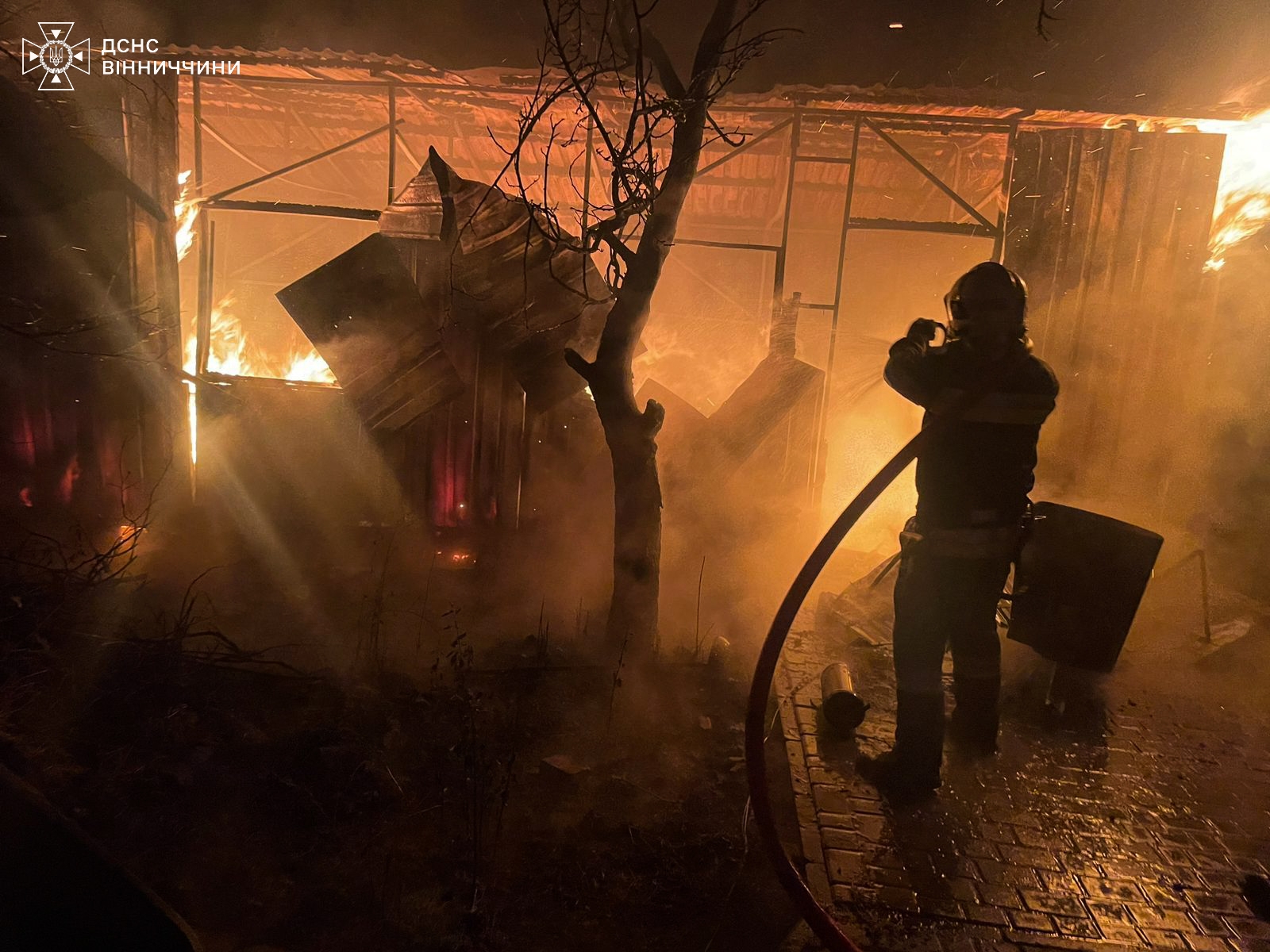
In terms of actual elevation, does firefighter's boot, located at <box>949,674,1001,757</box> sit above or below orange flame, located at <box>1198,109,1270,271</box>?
below

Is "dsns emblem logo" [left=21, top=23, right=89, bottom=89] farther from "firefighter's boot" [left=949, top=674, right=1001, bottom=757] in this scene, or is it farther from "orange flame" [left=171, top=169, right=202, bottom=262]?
"firefighter's boot" [left=949, top=674, right=1001, bottom=757]

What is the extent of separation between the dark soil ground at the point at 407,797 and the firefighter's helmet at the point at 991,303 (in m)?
2.67

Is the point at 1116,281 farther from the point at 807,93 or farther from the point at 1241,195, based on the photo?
the point at 807,93

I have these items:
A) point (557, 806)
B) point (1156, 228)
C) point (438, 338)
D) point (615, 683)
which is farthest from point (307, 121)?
point (1156, 228)

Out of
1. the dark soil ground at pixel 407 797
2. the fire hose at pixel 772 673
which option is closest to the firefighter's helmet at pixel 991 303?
the fire hose at pixel 772 673

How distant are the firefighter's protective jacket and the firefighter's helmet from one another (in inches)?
4.8

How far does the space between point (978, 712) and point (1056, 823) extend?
635 millimetres

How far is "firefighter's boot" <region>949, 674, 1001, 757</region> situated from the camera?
155 inches

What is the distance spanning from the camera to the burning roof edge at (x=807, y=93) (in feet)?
23.1

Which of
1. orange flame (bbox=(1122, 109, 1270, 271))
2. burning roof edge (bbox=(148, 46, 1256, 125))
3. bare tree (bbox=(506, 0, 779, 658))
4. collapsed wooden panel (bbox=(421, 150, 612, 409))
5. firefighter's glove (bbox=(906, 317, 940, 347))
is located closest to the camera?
firefighter's glove (bbox=(906, 317, 940, 347))

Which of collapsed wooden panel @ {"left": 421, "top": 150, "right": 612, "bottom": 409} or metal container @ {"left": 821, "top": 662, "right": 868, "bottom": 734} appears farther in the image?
collapsed wooden panel @ {"left": 421, "top": 150, "right": 612, "bottom": 409}

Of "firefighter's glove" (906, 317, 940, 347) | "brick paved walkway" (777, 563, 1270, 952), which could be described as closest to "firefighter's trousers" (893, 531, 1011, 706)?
"brick paved walkway" (777, 563, 1270, 952)

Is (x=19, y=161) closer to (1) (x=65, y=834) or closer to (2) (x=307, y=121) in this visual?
(2) (x=307, y=121)

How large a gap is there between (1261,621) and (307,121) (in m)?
13.5
